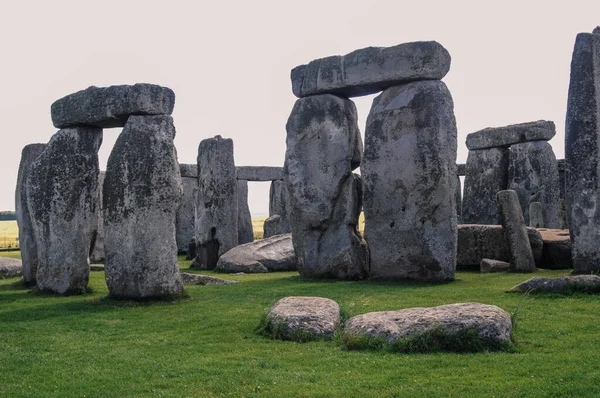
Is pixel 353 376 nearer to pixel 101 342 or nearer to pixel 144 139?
pixel 101 342

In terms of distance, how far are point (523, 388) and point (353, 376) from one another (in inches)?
55.5

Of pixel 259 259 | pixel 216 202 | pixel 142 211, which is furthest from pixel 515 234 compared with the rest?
pixel 216 202

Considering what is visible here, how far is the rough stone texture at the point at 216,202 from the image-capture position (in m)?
19.8

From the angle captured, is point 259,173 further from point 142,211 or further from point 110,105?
point 142,211

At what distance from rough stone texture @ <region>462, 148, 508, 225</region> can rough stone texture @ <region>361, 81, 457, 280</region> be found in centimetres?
923

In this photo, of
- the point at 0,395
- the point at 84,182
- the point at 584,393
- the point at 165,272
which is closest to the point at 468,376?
the point at 584,393

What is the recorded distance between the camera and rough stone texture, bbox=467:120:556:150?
71.8 ft

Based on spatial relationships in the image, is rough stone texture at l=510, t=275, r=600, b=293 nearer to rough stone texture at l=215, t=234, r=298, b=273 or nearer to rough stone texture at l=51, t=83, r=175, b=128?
rough stone texture at l=51, t=83, r=175, b=128

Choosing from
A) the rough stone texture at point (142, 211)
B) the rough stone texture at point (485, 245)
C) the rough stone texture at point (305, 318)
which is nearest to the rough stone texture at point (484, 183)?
the rough stone texture at point (485, 245)

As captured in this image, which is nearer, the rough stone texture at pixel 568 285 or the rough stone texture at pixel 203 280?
the rough stone texture at pixel 568 285

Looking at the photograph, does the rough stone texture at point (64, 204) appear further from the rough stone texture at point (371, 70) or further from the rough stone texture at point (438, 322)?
the rough stone texture at point (438, 322)

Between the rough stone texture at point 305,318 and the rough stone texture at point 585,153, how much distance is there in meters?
6.02

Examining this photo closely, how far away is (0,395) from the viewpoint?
623 cm

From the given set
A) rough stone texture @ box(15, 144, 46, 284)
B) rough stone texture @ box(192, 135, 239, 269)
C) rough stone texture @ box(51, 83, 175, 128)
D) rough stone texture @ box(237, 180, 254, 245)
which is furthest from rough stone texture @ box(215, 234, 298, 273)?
rough stone texture @ box(51, 83, 175, 128)
